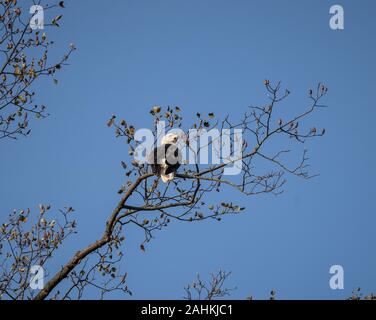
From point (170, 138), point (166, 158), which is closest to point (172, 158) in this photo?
point (166, 158)

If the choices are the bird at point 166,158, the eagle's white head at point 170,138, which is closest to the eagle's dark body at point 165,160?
the bird at point 166,158

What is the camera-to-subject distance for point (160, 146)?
1150cm

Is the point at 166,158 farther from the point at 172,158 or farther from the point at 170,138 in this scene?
the point at 170,138

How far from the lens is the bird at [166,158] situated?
1100cm

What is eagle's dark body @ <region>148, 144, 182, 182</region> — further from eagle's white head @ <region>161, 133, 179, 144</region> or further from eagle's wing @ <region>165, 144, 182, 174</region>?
eagle's white head @ <region>161, 133, 179, 144</region>

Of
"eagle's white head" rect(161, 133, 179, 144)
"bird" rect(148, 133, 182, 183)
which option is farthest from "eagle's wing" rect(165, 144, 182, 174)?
"eagle's white head" rect(161, 133, 179, 144)

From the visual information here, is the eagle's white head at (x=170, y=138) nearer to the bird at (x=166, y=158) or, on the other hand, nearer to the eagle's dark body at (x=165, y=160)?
the bird at (x=166, y=158)

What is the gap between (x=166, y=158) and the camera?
11.2 m

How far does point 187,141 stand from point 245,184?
109cm

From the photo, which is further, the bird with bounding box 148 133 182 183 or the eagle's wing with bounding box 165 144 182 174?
the eagle's wing with bounding box 165 144 182 174

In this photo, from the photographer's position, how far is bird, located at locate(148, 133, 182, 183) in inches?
433

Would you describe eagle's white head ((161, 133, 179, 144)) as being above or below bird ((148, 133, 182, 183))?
above
